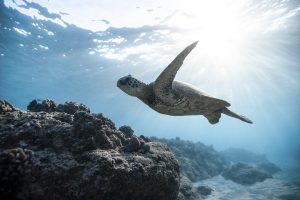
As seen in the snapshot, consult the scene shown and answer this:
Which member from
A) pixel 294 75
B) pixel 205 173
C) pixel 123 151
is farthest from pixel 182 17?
pixel 294 75

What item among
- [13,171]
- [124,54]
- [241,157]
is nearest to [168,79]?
[13,171]

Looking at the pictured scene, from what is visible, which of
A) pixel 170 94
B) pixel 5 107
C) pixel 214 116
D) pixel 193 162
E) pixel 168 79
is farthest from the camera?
pixel 193 162

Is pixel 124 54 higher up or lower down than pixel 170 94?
higher up

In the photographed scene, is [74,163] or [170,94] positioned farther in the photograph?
[170,94]

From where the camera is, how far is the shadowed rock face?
3320 mm

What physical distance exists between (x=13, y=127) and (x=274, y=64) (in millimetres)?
30026

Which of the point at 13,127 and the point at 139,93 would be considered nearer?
the point at 13,127

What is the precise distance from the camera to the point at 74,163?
3.75 metres

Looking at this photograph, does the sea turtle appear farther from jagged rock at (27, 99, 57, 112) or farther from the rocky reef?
the rocky reef

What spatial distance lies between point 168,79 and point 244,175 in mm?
15698

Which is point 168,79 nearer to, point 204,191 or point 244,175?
point 204,191

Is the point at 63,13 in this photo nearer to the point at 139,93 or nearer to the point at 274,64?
the point at 139,93

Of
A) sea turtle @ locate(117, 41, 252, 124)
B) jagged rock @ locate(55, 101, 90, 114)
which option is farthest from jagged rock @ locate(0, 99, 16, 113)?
sea turtle @ locate(117, 41, 252, 124)

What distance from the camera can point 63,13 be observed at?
17.0 meters
